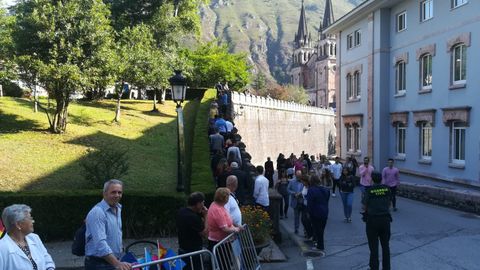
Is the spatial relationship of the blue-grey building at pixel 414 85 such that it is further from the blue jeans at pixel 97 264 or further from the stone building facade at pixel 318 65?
the stone building facade at pixel 318 65

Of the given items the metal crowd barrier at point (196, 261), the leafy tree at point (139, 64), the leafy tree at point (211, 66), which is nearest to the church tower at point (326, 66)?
the leafy tree at point (211, 66)

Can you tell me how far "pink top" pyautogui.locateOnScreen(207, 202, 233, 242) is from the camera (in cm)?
644

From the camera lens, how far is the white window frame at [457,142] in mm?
19078

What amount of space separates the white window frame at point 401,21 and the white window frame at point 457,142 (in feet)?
22.8

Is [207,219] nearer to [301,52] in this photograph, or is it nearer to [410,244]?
[410,244]

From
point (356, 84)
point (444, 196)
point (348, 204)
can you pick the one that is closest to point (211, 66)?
point (356, 84)

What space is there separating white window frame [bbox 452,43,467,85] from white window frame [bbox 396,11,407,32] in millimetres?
4897

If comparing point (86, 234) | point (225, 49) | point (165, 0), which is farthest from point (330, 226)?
point (225, 49)

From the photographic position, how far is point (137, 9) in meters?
38.7

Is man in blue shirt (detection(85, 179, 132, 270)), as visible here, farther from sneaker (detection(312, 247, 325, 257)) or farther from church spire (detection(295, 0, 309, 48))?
church spire (detection(295, 0, 309, 48))

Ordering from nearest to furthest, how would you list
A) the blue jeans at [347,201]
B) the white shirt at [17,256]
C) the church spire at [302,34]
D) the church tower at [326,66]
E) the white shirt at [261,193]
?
the white shirt at [17,256], the white shirt at [261,193], the blue jeans at [347,201], the church tower at [326,66], the church spire at [302,34]

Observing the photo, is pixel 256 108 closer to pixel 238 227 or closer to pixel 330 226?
pixel 330 226

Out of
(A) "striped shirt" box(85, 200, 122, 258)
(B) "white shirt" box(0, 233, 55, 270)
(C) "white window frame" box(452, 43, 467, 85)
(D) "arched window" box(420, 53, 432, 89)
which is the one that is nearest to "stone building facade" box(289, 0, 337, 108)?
(D) "arched window" box(420, 53, 432, 89)

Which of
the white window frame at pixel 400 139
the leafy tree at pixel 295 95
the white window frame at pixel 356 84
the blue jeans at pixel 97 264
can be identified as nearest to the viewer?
the blue jeans at pixel 97 264
